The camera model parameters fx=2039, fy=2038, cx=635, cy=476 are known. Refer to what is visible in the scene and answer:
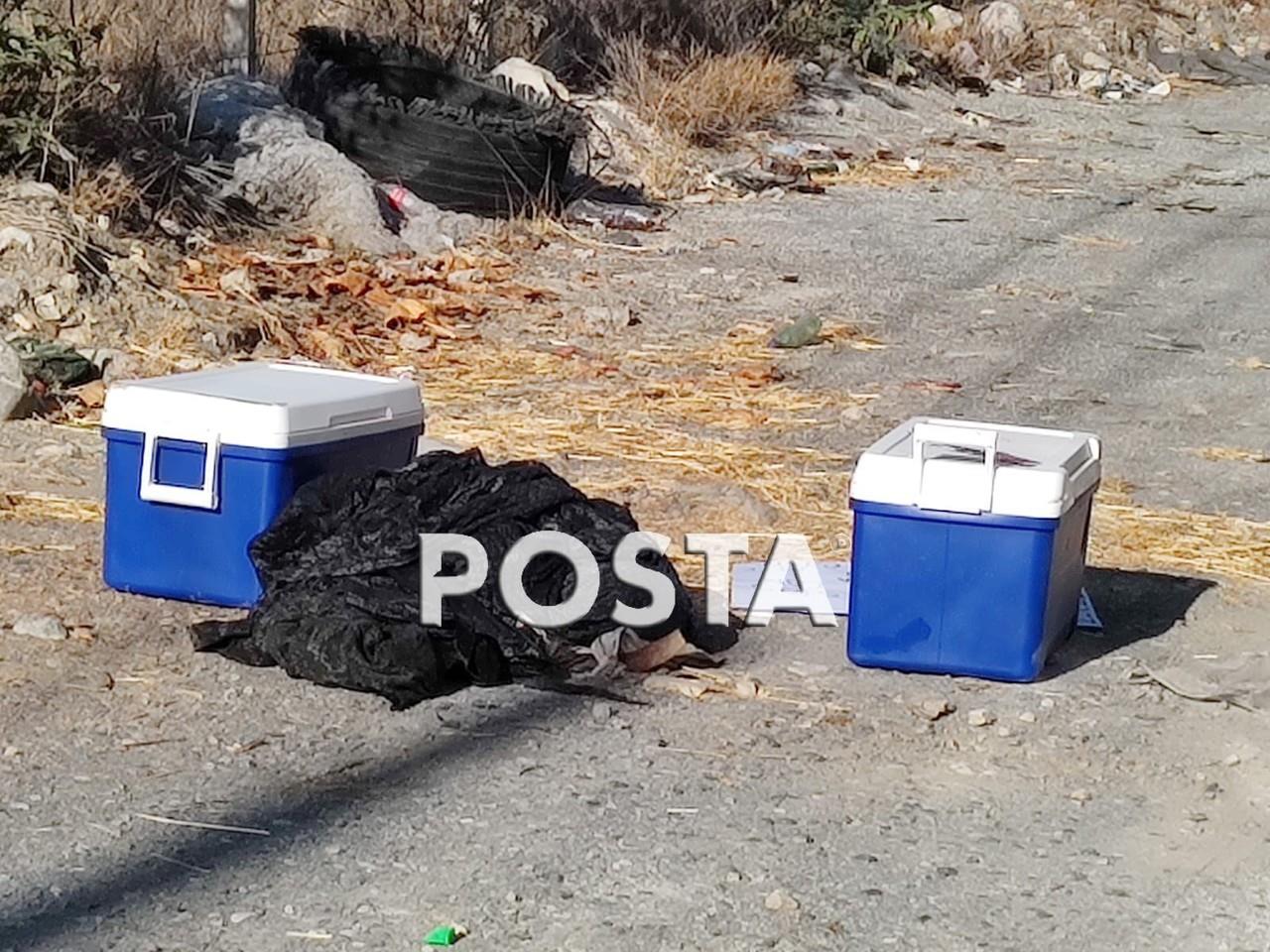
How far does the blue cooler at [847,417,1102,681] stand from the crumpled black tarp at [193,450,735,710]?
0.48 meters

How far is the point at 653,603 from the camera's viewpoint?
15.3 ft

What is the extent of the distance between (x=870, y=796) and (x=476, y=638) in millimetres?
1001

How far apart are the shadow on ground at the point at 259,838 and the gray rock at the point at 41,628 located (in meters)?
1.03

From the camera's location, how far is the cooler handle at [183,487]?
4.70 metres

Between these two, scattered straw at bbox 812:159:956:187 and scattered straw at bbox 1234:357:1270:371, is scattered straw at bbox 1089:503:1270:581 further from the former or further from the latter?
scattered straw at bbox 812:159:956:187

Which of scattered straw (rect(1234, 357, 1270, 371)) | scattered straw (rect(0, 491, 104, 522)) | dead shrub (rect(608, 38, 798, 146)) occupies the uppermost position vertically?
dead shrub (rect(608, 38, 798, 146))

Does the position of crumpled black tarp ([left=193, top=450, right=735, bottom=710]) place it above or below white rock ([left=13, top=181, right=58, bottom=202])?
below

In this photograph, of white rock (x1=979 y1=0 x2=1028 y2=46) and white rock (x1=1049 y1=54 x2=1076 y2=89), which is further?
white rock (x1=979 y1=0 x2=1028 y2=46)

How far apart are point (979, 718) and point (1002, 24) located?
16.4m

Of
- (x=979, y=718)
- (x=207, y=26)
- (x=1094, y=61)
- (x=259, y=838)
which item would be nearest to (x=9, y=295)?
(x=207, y=26)

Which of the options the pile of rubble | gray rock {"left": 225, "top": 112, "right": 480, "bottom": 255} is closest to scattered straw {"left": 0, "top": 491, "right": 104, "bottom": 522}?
gray rock {"left": 225, "top": 112, "right": 480, "bottom": 255}

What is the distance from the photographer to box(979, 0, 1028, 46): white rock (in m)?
19.5

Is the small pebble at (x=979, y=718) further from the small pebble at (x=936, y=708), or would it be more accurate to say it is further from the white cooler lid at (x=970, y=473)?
the white cooler lid at (x=970, y=473)

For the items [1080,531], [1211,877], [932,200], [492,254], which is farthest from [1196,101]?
[1211,877]
